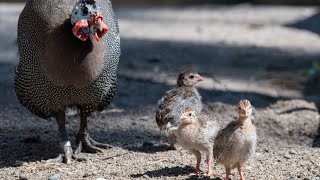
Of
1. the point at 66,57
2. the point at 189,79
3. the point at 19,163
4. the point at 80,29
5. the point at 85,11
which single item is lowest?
the point at 19,163

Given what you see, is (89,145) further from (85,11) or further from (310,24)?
(310,24)

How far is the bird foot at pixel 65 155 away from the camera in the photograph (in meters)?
6.40

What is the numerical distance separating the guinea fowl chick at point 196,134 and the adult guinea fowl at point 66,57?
2.92ft

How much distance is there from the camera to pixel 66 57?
5.96m

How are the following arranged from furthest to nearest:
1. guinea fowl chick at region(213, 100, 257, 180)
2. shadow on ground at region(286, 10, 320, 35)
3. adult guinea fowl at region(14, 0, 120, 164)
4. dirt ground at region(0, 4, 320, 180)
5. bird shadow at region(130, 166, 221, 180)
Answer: shadow on ground at region(286, 10, 320, 35), dirt ground at region(0, 4, 320, 180), adult guinea fowl at region(14, 0, 120, 164), bird shadow at region(130, 166, 221, 180), guinea fowl chick at region(213, 100, 257, 180)

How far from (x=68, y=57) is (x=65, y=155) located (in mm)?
964

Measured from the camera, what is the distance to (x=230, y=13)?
53.4 ft

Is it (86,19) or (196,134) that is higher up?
(86,19)

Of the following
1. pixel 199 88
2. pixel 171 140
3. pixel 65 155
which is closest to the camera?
pixel 65 155

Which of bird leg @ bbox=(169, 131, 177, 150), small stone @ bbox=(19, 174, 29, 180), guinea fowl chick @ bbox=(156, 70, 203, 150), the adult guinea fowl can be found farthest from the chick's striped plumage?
small stone @ bbox=(19, 174, 29, 180)

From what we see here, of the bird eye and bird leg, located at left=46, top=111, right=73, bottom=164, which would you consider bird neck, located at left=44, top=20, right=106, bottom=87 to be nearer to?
the bird eye

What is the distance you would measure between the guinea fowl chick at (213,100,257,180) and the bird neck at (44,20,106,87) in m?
1.37

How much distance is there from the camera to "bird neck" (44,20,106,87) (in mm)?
5969

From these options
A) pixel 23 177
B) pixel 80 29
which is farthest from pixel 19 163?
pixel 80 29
